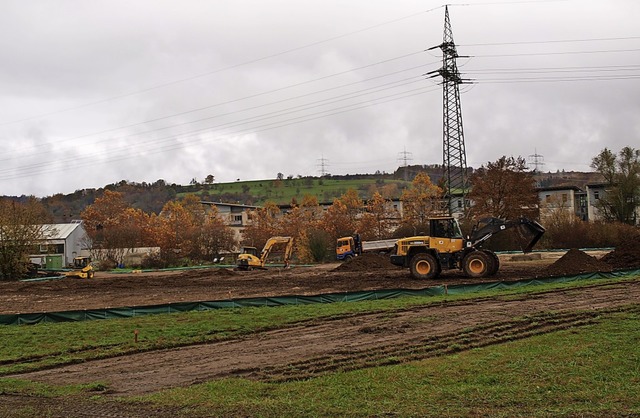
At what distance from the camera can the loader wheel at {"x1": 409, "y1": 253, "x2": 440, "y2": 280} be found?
117ft

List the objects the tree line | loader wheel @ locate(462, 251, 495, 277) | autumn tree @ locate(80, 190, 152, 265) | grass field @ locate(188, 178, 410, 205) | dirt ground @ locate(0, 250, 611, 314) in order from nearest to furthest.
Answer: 1. dirt ground @ locate(0, 250, 611, 314)
2. loader wheel @ locate(462, 251, 495, 277)
3. the tree line
4. autumn tree @ locate(80, 190, 152, 265)
5. grass field @ locate(188, 178, 410, 205)

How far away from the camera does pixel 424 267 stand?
3606 cm

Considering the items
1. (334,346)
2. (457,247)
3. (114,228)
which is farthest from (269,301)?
(114,228)

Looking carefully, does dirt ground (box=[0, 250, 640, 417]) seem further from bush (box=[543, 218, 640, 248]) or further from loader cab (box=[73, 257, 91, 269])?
loader cab (box=[73, 257, 91, 269])

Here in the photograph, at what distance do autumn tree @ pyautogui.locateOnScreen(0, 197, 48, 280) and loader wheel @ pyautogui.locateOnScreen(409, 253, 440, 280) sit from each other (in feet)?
139

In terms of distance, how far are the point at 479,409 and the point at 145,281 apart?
137 ft

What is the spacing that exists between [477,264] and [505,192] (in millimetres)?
36109

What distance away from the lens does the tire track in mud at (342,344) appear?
1496 centimetres

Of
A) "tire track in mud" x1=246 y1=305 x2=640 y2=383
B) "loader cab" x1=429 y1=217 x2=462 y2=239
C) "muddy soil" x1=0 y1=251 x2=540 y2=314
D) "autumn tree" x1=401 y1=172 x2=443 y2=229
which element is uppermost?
"autumn tree" x1=401 y1=172 x2=443 y2=229

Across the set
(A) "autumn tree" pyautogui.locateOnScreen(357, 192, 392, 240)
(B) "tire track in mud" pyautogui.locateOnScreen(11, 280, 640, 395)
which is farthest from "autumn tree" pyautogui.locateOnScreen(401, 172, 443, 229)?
(B) "tire track in mud" pyautogui.locateOnScreen(11, 280, 640, 395)

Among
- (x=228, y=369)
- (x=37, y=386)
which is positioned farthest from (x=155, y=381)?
(x=37, y=386)

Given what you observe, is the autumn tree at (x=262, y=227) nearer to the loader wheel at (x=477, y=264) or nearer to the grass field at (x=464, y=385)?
the loader wheel at (x=477, y=264)

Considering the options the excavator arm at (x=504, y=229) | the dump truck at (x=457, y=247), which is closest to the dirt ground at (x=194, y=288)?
the dump truck at (x=457, y=247)

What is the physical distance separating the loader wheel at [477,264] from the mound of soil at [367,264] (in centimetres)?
1518
